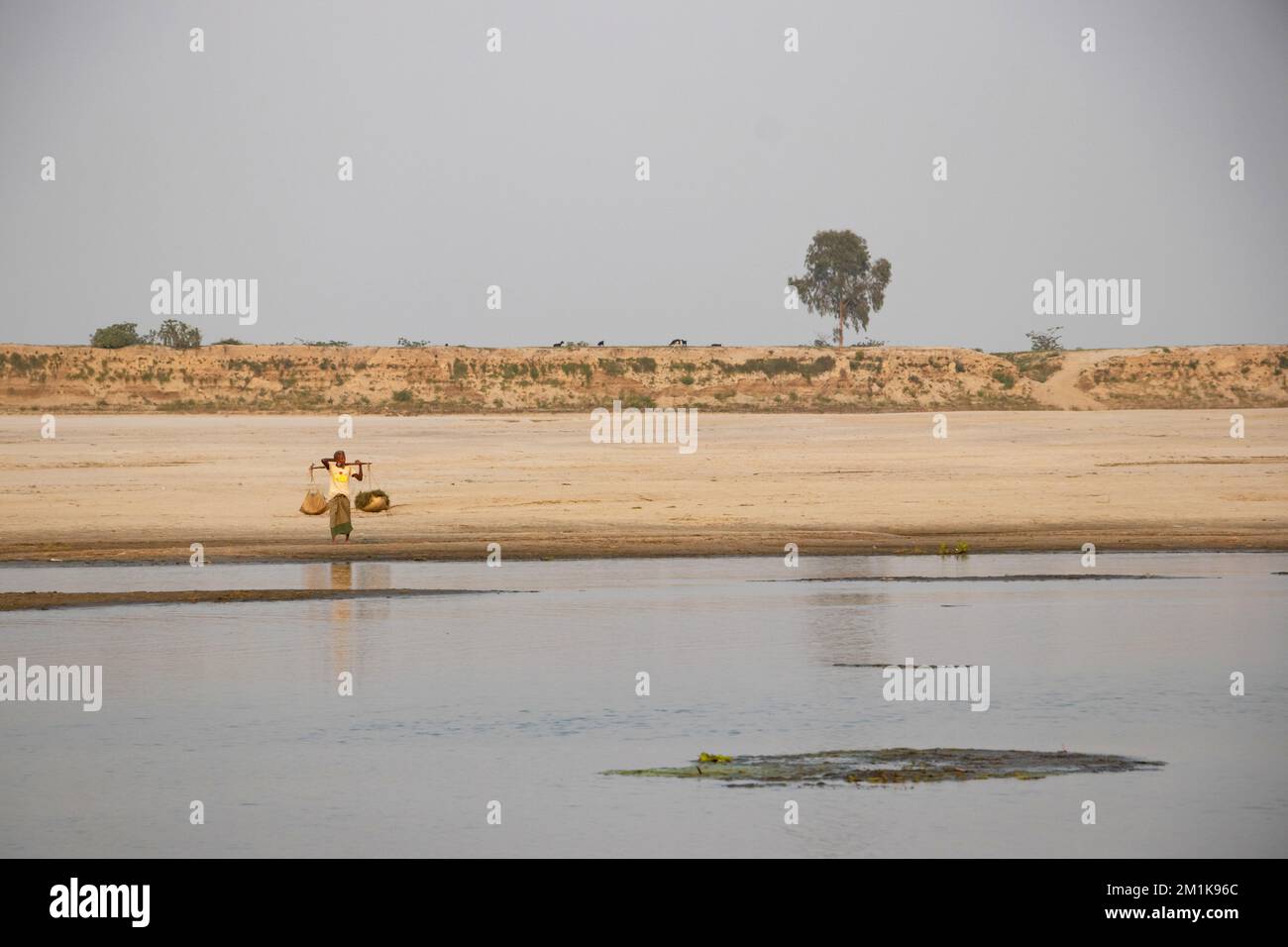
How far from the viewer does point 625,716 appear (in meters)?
15.1

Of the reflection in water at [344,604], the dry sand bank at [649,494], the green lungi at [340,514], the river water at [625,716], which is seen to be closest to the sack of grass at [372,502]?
the dry sand bank at [649,494]

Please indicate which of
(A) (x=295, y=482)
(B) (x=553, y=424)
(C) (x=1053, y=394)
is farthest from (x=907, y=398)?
(A) (x=295, y=482)

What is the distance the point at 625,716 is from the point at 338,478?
14682 millimetres

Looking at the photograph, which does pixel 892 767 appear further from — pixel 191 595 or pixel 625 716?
pixel 191 595

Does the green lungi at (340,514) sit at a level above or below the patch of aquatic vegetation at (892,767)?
above

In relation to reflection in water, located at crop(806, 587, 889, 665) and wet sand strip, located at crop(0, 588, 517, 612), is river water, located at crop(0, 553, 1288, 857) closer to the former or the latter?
reflection in water, located at crop(806, 587, 889, 665)

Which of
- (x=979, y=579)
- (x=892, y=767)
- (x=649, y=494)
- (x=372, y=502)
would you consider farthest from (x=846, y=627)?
(x=649, y=494)

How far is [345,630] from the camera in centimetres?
2011

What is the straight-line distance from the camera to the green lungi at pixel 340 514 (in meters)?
29.2

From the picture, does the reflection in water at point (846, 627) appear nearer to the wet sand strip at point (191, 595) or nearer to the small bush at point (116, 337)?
the wet sand strip at point (191, 595)

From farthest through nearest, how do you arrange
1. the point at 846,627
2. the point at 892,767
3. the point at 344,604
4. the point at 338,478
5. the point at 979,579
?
1. the point at 338,478
2. the point at 979,579
3. the point at 344,604
4. the point at 846,627
5. the point at 892,767

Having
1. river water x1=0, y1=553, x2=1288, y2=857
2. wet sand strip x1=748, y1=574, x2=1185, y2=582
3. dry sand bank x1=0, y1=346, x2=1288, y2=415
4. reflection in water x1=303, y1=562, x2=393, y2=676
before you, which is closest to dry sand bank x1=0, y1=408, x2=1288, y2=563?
reflection in water x1=303, y1=562, x2=393, y2=676

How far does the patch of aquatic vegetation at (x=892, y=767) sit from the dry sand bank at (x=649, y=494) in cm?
1535
